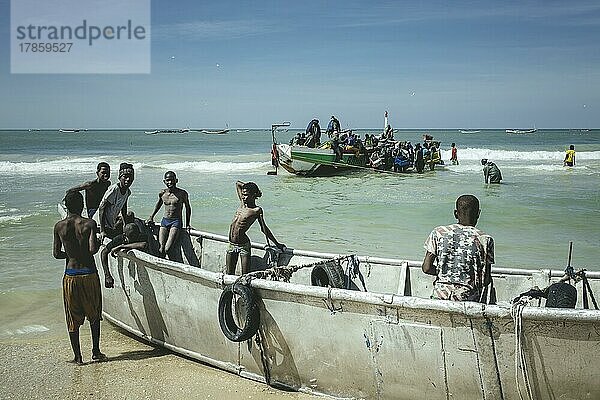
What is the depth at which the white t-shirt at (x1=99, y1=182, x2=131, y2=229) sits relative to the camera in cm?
708

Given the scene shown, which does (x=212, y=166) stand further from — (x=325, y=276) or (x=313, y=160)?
(x=325, y=276)

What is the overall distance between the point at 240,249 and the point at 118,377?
6.31ft

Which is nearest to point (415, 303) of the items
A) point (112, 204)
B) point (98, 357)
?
point (98, 357)

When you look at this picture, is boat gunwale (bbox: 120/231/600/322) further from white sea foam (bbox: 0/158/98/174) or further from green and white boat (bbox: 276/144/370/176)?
white sea foam (bbox: 0/158/98/174)

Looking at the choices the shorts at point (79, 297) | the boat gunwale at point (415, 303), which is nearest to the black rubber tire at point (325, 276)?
the boat gunwale at point (415, 303)

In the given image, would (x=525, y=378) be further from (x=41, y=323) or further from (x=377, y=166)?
(x=377, y=166)

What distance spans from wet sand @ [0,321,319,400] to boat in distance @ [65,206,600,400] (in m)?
0.12

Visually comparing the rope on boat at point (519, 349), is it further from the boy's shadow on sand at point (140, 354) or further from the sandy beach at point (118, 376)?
the boy's shadow on sand at point (140, 354)

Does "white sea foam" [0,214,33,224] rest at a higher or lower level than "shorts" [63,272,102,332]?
→ lower

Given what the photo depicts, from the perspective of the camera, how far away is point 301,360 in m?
5.20

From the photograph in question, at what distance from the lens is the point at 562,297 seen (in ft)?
16.7

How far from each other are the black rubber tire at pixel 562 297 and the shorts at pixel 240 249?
3200 millimetres

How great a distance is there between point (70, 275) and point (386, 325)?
296 centimetres

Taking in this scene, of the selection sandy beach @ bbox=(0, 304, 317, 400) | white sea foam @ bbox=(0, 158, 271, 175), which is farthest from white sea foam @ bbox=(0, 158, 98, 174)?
sandy beach @ bbox=(0, 304, 317, 400)
